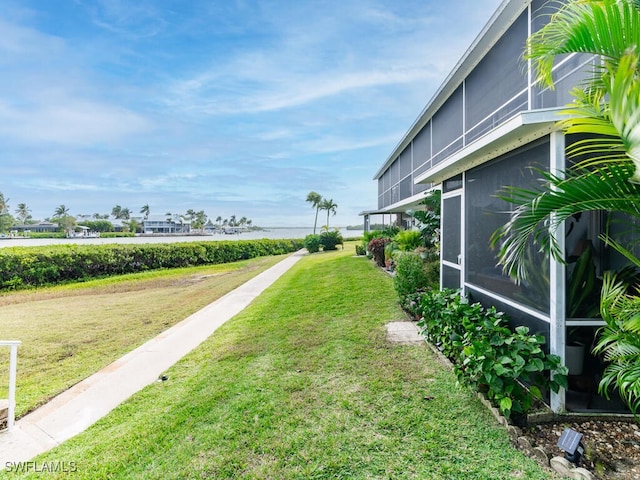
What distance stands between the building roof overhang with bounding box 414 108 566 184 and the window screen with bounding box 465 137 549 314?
10 centimetres

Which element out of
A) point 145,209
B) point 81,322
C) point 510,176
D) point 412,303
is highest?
point 145,209

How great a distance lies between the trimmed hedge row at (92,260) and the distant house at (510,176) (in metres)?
16.8

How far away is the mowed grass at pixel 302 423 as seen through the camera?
8.78ft

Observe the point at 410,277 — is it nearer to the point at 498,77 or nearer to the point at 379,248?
the point at 498,77

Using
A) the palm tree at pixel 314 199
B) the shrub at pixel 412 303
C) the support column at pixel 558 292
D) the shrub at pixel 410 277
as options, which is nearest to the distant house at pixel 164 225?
the palm tree at pixel 314 199

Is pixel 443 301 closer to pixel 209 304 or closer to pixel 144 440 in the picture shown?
pixel 144 440

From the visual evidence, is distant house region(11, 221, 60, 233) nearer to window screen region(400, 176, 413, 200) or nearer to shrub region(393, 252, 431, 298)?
window screen region(400, 176, 413, 200)

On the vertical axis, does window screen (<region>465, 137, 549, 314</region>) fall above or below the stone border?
above

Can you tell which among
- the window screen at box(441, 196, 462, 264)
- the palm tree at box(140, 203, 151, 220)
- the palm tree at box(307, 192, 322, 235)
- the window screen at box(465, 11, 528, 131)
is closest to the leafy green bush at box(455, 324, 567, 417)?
the window screen at box(441, 196, 462, 264)

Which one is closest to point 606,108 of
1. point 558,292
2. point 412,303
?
point 558,292

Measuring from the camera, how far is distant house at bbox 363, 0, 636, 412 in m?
3.25

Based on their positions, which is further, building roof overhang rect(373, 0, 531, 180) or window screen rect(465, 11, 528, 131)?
window screen rect(465, 11, 528, 131)

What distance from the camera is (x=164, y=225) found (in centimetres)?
6066

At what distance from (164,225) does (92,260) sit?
47.7 metres
